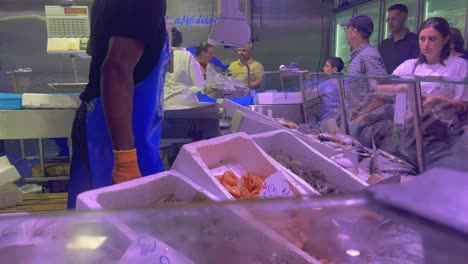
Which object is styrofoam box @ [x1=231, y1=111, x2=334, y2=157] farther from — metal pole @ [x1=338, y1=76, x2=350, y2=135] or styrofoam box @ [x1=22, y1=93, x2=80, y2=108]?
styrofoam box @ [x1=22, y1=93, x2=80, y2=108]

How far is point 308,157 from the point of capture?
5.60 feet

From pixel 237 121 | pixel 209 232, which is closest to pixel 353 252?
pixel 209 232

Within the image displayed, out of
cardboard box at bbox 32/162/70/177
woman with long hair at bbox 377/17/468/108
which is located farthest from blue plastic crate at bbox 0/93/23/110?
woman with long hair at bbox 377/17/468/108

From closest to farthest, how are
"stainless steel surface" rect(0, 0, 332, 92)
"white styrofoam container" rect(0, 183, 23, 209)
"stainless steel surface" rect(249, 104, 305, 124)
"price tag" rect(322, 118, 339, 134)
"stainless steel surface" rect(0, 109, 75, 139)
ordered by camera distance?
"price tag" rect(322, 118, 339, 134), "white styrofoam container" rect(0, 183, 23, 209), "stainless steel surface" rect(0, 109, 75, 139), "stainless steel surface" rect(249, 104, 305, 124), "stainless steel surface" rect(0, 0, 332, 92)

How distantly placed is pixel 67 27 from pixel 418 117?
2.40 m

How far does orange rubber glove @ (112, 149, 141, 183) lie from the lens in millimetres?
1494

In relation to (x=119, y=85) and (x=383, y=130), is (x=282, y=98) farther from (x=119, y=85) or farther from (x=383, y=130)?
(x=119, y=85)

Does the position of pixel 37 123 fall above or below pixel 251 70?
below

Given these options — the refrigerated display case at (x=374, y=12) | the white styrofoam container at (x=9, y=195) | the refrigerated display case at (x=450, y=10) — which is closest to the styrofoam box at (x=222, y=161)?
the white styrofoam container at (x=9, y=195)

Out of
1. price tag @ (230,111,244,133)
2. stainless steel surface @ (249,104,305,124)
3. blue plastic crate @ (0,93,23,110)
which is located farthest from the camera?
stainless steel surface @ (249,104,305,124)

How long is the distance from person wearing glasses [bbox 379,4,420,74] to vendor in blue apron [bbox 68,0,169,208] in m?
3.03

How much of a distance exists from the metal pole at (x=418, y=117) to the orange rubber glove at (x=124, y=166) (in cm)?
119

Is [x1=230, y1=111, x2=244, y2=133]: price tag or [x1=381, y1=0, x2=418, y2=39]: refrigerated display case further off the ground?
[x1=381, y1=0, x2=418, y2=39]: refrigerated display case

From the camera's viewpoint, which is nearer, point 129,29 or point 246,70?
point 129,29
